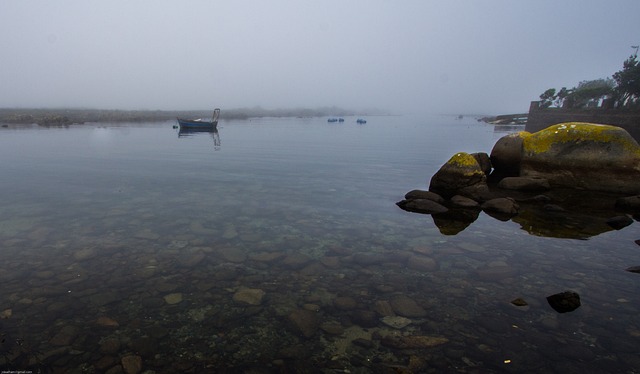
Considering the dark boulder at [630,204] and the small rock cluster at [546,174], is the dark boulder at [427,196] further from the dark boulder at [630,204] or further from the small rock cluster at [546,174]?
the dark boulder at [630,204]

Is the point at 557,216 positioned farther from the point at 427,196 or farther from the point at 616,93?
the point at 616,93

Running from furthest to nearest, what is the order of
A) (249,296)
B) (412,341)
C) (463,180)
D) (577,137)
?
1. (577,137)
2. (463,180)
3. (249,296)
4. (412,341)

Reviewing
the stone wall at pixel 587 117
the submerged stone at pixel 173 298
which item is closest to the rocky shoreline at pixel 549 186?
the submerged stone at pixel 173 298

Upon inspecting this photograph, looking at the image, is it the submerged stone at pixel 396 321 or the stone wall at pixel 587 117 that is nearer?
the submerged stone at pixel 396 321

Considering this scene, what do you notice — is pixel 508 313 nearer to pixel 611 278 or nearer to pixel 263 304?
pixel 611 278

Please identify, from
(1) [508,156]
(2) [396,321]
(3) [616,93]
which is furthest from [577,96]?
(2) [396,321]

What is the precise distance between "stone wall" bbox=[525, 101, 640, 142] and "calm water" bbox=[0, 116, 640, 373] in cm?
5141

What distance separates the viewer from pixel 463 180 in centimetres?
1434

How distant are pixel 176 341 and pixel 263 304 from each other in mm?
1608

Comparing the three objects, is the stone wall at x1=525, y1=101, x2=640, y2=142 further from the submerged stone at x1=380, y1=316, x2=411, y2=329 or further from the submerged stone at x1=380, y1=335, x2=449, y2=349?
the submerged stone at x1=380, y1=335, x2=449, y2=349

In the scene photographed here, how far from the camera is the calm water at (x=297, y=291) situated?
4855mm

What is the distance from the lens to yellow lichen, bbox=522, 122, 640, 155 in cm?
1505

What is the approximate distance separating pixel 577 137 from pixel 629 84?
2338 inches

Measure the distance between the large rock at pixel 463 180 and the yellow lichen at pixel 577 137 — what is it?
4.49 meters
